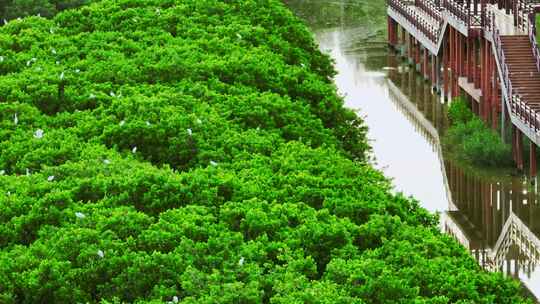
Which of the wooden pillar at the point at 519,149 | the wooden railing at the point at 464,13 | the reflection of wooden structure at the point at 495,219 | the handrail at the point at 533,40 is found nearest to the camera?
the reflection of wooden structure at the point at 495,219

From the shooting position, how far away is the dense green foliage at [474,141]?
4889cm

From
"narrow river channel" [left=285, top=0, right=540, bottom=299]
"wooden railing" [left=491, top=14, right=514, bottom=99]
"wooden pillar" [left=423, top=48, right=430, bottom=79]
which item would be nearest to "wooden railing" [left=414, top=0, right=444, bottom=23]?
"wooden pillar" [left=423, top=48, right=430, bottom=79]

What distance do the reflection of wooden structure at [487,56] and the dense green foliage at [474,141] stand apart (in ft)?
1.87

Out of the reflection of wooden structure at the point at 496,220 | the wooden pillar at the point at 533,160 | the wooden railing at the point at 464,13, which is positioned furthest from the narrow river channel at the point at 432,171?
the wooden railing at the point at 464,13

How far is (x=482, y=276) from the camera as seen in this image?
20422 millimetres

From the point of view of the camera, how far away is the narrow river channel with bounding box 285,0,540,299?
40.3m

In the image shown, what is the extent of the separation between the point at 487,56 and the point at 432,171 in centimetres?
831

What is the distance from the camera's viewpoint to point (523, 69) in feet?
170

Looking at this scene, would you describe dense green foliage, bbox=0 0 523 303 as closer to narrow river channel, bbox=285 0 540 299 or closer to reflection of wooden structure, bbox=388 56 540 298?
reflection of wooden structure, bbox=388 56 540 298

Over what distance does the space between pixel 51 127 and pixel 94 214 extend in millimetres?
6868

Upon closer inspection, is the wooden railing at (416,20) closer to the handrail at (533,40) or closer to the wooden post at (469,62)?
the wooden post at (469,62)

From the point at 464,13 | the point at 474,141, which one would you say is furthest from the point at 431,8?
the point at 474,141

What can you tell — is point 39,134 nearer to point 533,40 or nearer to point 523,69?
point 523,69

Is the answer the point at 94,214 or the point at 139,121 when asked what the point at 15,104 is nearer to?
the point at 139,121
